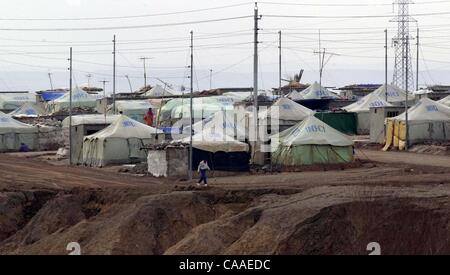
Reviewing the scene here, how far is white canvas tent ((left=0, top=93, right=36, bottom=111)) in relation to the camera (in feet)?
320

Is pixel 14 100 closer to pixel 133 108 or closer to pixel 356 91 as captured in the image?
pixel 133 108

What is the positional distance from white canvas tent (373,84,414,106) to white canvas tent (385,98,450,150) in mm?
17282

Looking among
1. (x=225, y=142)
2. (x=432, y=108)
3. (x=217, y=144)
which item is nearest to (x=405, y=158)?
(x=432, y=108)

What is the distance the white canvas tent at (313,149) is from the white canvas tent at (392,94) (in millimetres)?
27674

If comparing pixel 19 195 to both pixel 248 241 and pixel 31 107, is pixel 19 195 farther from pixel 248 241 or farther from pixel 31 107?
pixel 31 107

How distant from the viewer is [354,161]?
145ft

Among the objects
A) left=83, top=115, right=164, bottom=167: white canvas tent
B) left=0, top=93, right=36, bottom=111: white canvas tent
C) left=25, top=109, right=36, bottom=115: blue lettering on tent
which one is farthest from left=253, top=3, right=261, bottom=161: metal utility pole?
left=0, top=93, right=36, bottom=111: white canvas tent

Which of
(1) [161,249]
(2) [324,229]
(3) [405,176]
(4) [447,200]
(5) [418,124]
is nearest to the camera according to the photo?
(2) [324,229]

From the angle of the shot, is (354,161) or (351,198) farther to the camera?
(354,161)

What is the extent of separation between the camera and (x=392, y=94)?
2933 inches

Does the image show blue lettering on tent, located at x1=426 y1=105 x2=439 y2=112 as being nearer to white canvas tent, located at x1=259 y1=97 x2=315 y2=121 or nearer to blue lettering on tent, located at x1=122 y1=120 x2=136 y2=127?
white canvas tent, located at x1=259 y1=97 x2=315 y2=121
